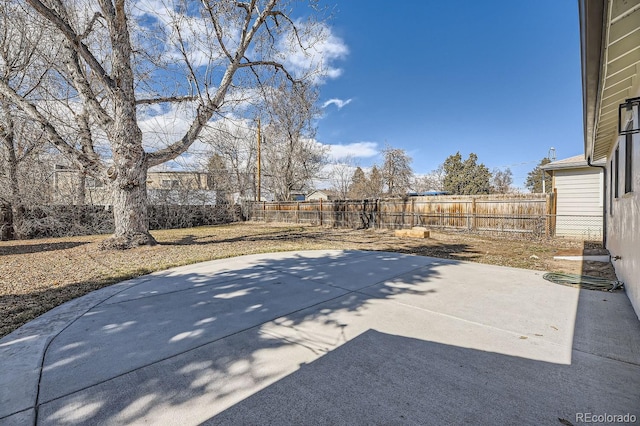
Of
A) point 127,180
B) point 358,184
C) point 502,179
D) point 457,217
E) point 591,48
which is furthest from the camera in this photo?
point 502,179

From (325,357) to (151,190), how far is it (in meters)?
17.3

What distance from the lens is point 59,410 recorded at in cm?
148

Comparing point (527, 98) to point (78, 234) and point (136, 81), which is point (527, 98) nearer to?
point (136, 81)

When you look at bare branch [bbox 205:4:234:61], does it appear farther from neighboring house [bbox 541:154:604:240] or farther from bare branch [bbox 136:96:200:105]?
neighboring house [bbox 541:154:604:240]

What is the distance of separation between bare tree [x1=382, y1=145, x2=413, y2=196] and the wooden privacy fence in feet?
35.5

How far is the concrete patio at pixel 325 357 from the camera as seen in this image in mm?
1500

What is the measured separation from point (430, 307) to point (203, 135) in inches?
343

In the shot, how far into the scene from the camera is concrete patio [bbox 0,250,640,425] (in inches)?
59.1

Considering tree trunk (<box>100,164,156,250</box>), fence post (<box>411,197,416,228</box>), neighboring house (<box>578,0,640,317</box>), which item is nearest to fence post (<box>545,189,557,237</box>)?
fence post (<box>411,197,416,228</box>)

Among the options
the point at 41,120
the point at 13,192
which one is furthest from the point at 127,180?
the point at 13,192

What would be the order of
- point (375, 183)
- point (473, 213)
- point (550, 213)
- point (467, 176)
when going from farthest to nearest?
point (467, 176) → point (375, 183) → point (473, 213) → point (550, 213)

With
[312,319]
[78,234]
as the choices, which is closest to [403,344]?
[312,319]

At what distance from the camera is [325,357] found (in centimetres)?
204

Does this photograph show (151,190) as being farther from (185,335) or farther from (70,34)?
(185,335)
